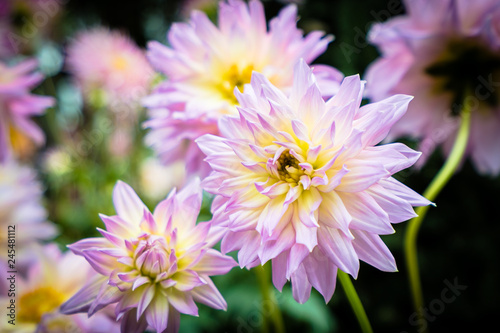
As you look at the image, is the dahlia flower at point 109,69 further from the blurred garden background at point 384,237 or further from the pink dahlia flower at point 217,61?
the pink dahlia flower at point 217,61

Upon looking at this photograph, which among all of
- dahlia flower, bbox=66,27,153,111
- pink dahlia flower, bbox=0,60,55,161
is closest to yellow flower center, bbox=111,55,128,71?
dahlia flower, bbox=66,27,153,111

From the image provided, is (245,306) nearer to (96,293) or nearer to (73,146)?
(96,293)

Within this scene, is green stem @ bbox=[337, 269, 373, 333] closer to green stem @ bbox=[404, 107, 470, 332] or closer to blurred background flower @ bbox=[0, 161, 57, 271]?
green stem @ bbox=[404, 107, 470, 332]

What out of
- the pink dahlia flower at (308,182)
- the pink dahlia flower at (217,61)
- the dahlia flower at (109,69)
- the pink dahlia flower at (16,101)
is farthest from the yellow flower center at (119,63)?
the pink dahlia flower at (308,182)

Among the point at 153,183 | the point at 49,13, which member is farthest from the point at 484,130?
the point at 49,13

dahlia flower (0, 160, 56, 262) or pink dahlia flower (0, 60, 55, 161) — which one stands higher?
pink dahlia flower (0, 60, 55, 161)
